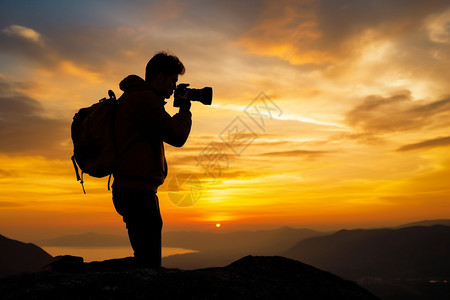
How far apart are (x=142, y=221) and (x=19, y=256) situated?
207 metres

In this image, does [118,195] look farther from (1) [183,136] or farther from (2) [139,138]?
(1) [183,136]

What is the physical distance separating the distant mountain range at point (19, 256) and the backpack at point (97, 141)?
611 ft

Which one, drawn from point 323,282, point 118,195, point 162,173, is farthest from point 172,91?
point 323,282

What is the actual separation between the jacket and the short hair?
33cm

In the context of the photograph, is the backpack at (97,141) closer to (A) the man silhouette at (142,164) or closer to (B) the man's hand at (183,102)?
(A) the man silhouette at (142,164)

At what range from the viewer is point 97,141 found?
14.1 ft

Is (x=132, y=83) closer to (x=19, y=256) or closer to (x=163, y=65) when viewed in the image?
(x=163, y=65)

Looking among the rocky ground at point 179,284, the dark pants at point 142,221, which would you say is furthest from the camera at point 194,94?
the rocky ground at point 179,284

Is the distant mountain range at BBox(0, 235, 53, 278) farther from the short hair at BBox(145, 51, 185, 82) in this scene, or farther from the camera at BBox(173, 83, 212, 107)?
the short hair at BBox(145, 51, 185, 82)

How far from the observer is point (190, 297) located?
3.29m

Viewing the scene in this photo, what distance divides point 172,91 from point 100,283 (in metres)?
2.50

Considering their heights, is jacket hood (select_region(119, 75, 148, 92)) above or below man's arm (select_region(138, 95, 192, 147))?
above

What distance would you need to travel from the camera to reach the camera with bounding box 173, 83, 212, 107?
4934mm

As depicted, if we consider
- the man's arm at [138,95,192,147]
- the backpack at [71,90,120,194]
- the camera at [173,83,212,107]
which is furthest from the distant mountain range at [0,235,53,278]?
the man's arm at [138,95,192,147]
